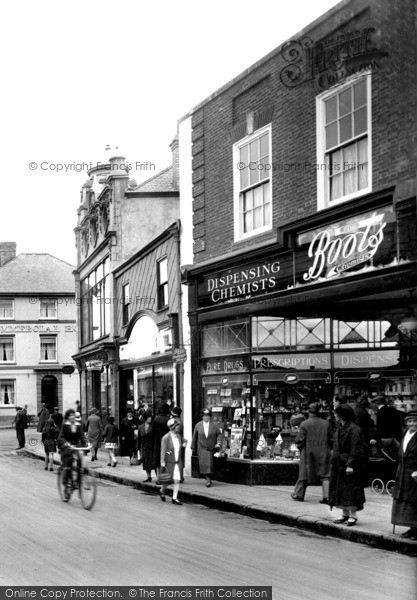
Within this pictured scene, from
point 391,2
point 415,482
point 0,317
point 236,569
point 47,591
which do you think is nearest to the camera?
point 47,591

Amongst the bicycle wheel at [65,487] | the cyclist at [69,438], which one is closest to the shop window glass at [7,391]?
the bicycle wheel at [65,487]

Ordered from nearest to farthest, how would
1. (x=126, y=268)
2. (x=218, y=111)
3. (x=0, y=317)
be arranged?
(x=218, y=111), (x=126, y=268), (x=0, y=317)

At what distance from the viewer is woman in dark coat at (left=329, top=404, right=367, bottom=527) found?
38.7 ft

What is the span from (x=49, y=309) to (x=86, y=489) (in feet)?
167

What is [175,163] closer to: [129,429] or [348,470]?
[129,429]

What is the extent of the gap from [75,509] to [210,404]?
578 cm

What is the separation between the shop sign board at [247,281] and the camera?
16516 mm

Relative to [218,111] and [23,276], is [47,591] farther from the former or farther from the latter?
[23,276]

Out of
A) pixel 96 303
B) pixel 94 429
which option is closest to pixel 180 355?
pixel 94 429

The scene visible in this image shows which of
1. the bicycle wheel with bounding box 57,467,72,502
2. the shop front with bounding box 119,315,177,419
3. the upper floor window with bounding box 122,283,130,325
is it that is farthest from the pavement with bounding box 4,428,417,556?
the upper floor window with bounding box 122,283,130,325

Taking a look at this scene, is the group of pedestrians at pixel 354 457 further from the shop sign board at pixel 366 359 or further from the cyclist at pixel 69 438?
the cyclist at pixel 69 438

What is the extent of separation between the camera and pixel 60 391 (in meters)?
63.2

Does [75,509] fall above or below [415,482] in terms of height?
below

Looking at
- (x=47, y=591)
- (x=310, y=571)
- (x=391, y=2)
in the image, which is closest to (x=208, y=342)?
(x=391, y=2)
